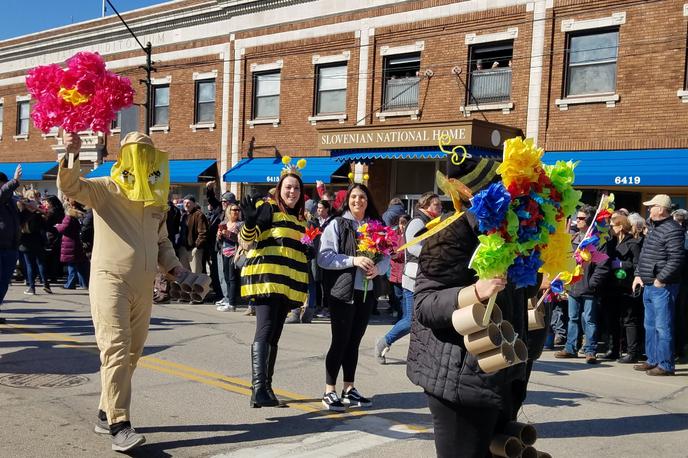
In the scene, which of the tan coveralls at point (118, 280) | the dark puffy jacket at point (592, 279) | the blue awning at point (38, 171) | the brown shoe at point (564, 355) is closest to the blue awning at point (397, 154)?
the dark puffy jacket at point (592, 279)

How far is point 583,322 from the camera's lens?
954 cm

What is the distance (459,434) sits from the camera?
10.4ft

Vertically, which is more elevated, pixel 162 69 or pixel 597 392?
pixel 162 69

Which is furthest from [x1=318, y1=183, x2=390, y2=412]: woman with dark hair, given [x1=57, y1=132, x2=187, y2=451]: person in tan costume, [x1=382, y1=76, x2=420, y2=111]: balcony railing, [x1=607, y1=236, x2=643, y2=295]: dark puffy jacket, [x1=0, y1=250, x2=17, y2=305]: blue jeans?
[x1=382, y1=76, x2=420, y2=111]: balcony railing

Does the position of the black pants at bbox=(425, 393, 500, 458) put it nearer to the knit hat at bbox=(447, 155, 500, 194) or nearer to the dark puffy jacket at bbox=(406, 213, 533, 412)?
the dark puffy jacket at bbox=(406, 213, 533, 412)

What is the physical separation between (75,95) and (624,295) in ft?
25.0

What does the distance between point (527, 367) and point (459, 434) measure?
0.64 metres

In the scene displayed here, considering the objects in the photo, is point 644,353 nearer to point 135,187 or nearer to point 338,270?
point 338,270

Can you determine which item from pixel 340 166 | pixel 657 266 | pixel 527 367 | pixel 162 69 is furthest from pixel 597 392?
pixel 162 69

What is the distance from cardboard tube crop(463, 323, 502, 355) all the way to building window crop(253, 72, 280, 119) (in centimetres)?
1990

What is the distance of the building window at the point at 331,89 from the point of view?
20719 millimetres

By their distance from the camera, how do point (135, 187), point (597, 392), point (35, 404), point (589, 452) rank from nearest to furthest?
point (135, 187), point (589, 452), point (35, 404), point (597, 392)

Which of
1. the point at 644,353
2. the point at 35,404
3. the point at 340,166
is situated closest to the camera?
the point at 35,404

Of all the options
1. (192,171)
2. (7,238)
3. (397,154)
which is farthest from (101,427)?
(192,171)
